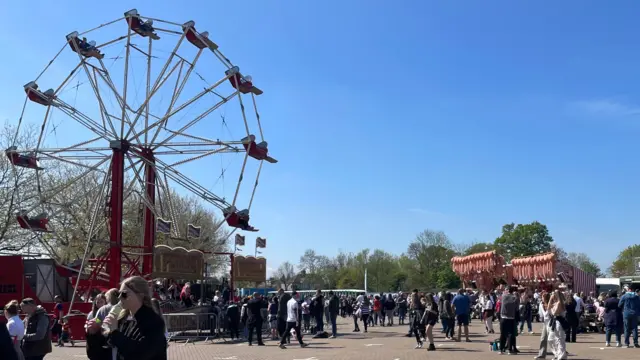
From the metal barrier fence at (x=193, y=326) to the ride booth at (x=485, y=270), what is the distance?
56.4 feet

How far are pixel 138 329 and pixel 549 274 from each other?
30571 mm

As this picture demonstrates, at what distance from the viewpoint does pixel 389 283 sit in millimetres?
95312

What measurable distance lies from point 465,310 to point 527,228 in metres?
73.6

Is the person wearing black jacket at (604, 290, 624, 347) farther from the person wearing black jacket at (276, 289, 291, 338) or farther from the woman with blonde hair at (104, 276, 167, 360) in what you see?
the woman with blonde hair at (104, 276, 167, 360)

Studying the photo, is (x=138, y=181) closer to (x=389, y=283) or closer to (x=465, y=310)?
(x=465, y=310)

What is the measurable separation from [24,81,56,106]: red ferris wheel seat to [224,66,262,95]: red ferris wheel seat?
296 inches

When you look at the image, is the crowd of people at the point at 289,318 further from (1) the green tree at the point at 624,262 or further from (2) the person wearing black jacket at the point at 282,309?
(1) the green tree at the point at 624,262

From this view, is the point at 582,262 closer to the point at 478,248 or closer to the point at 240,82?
the point at 478,248

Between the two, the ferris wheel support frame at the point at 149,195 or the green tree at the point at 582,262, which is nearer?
the ferris wheel support frame at the point at 149,195

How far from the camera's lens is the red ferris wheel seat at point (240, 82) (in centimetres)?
3027

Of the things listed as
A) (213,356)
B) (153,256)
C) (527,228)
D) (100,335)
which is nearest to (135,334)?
(100,335)

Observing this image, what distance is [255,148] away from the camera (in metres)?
29.8

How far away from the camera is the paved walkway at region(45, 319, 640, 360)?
16125 millimetres

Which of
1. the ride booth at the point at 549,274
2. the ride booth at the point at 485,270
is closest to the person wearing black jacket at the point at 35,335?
the ride booth at the point at 549,274
